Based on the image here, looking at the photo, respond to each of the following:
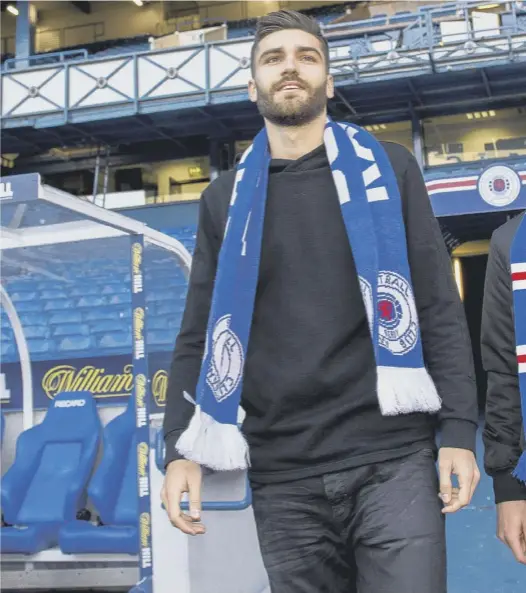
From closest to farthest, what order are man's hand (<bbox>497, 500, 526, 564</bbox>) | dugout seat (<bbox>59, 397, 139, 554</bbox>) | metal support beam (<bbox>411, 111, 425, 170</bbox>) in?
man's hand (<bbox>497, 500, 526, 564</bbox>)
dugout seat (<bbox>59, 397, 139, 554</bbox>)
metal support beam (<bbox>411, 111, 425, 170</bbox>)

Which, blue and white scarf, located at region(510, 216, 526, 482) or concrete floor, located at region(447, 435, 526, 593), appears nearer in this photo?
blue and white scarf, located at region(510, 216, 526, 482)

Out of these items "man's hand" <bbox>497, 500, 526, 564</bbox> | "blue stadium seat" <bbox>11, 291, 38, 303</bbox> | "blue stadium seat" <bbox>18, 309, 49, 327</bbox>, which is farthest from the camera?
"blue stadium seat" <bbox>18, 309, 49, 327</bbox>

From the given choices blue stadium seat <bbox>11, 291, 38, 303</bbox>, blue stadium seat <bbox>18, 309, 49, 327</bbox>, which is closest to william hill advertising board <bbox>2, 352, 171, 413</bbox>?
blue stadium seat <bbox>18, 309, 49, 327</bbox>

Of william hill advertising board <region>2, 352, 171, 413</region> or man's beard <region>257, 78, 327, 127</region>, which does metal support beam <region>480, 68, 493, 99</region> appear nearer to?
william hill advertising board <region>2, 352, 171, 413</region>

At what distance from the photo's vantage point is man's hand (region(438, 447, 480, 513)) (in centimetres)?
154

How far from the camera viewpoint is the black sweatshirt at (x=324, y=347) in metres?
1.63

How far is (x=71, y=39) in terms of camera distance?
2261 centimetres

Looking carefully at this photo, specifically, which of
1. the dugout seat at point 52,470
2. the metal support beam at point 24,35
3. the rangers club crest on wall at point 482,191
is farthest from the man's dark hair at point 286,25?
the metal support beam at point 24,35

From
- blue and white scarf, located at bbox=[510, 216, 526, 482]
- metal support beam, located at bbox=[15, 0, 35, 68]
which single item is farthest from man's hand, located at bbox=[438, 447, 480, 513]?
metal support beam, located at bbox=[15, 0, 35, 68]

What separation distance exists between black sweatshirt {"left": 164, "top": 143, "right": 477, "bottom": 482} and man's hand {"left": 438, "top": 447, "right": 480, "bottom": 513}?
3 cm

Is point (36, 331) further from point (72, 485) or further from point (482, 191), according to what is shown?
point (482, 191)

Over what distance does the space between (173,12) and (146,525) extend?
20.4m

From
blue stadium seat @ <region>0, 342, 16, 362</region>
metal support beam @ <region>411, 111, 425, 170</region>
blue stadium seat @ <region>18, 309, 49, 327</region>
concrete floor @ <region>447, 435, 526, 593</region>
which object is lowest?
concrete floor @ <region>447, 435, 526, 593</region>

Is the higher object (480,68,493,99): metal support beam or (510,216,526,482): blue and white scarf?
(480,68,493,99): metal support beam
